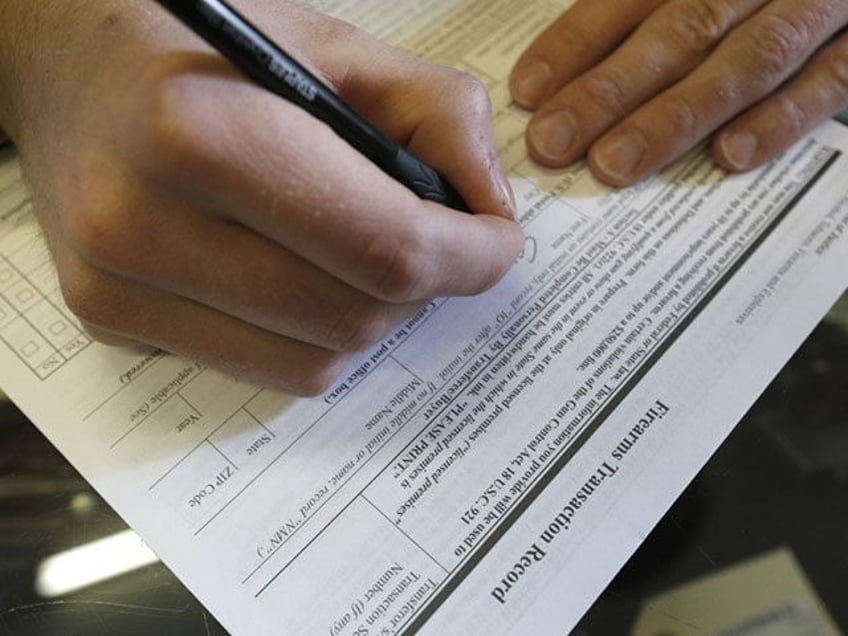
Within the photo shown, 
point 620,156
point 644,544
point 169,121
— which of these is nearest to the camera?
point 169,121

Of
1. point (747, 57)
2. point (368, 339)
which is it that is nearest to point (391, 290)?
point (368, 339)

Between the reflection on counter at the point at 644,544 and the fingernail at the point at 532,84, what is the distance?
281 millimetres

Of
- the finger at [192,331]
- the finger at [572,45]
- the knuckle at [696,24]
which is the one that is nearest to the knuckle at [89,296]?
the finger at [192,331]

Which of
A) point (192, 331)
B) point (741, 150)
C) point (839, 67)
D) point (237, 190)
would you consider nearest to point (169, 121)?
point (237, 190)

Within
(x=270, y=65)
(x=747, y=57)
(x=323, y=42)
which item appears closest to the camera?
(x=270, y=65)

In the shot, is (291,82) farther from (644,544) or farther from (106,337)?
(644,544)

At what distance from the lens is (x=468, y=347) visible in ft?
1.48

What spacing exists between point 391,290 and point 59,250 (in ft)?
0.66

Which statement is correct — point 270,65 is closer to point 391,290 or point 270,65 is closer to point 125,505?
point 391,290

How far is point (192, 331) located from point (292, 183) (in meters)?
0.13

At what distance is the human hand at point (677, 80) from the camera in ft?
1.77

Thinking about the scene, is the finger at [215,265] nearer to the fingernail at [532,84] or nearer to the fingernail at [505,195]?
the fingernail at [505,195]

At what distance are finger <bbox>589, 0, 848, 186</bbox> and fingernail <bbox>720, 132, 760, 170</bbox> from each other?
0.02 metres

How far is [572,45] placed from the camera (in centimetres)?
58
